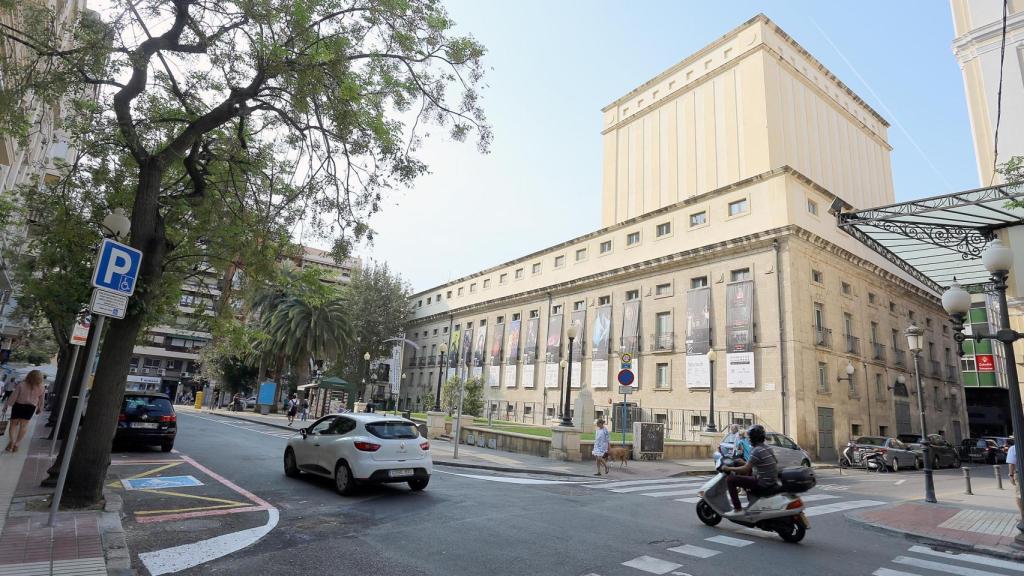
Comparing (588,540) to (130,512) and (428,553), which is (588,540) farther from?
(130,512)

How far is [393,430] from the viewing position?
9766 millimetres

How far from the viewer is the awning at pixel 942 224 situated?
14484mm

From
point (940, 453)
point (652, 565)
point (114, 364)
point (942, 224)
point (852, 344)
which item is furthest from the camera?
point (852, 344)

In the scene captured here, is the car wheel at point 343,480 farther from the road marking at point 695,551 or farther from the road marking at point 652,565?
the road marking at point 695,551

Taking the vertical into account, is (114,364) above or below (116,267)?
below

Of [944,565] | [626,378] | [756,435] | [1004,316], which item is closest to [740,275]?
[626,378]

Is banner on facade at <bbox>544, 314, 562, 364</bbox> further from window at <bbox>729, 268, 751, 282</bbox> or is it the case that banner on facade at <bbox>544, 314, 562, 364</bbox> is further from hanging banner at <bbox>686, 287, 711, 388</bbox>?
window at <bbox>729, 268, 751, 282</bbox>

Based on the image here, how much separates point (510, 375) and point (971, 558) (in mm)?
37185

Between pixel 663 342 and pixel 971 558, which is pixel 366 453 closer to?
pixel 971 558

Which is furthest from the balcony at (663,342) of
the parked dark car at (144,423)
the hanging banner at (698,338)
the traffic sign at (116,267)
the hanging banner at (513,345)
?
the traffic sign at (116,267)

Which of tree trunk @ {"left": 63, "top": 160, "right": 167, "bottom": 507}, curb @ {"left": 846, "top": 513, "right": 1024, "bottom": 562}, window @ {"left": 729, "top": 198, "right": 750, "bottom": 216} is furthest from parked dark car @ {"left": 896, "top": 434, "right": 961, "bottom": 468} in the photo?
tree trunk @ {"left": 63, "top": 160, "right": 167, "bottom": 507}

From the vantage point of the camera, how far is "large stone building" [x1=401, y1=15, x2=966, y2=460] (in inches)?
1051

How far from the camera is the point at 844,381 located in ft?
91.2

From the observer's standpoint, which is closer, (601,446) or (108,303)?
(108,303)
